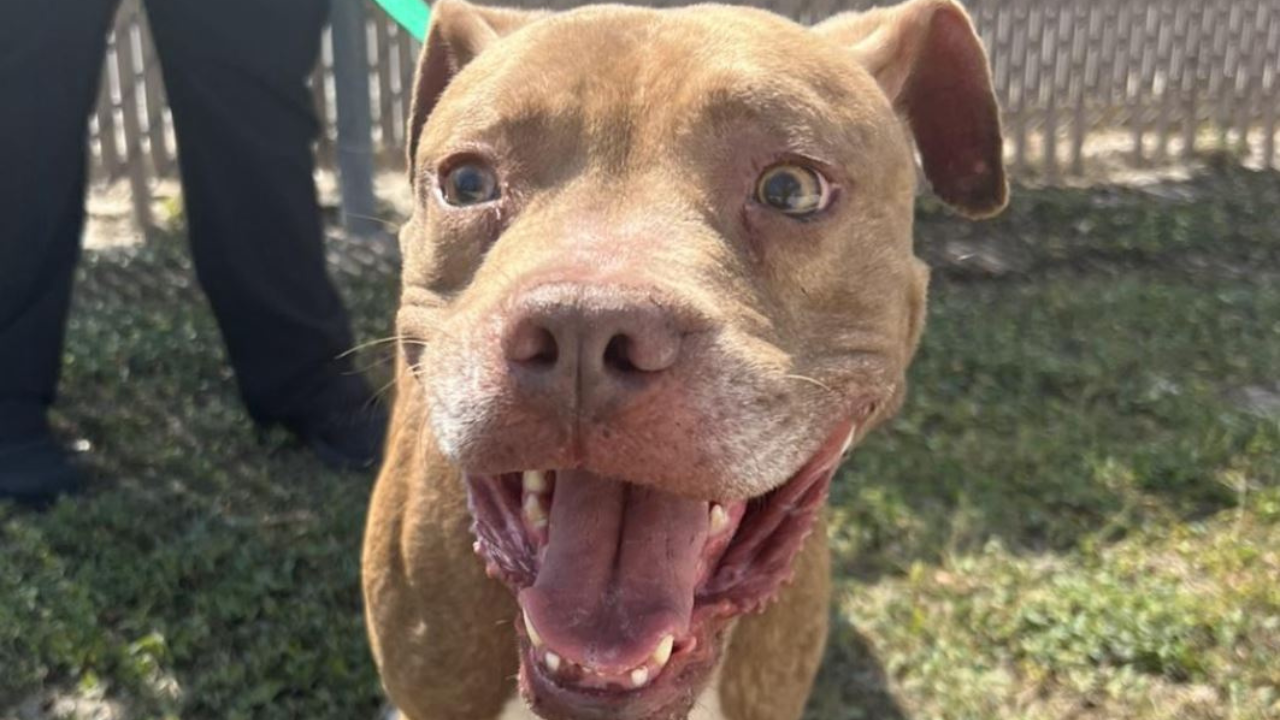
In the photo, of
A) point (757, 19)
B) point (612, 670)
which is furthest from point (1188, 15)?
point (612, 670)

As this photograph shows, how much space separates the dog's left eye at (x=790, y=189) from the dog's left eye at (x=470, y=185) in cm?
41

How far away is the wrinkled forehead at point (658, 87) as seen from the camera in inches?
80.1

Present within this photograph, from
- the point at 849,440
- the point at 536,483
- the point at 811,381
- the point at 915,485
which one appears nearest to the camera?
the point at 811,381

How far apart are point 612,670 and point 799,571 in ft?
2.69

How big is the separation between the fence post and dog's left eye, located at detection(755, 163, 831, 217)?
4585 mm

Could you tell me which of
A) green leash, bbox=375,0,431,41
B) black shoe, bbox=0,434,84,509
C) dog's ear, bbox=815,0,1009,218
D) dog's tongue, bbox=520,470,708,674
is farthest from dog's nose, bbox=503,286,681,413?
black shoe, bbox=0,434,84,509

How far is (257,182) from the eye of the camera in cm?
406

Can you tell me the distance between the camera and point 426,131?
2.35 meters

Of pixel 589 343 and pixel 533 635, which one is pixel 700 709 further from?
pixel 589 343

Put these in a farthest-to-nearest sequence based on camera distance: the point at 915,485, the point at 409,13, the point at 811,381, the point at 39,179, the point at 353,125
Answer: the point at 353,125 < the point at 915,485 < the point at 39,179 < the point at 409,13 < the point at 811,381

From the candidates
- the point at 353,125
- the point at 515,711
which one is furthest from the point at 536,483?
the point at 353,125

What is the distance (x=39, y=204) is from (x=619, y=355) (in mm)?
2785

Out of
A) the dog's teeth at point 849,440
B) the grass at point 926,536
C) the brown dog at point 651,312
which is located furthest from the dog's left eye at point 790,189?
the grass at point 926,536

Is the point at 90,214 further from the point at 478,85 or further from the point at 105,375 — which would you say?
the point at 478,85
